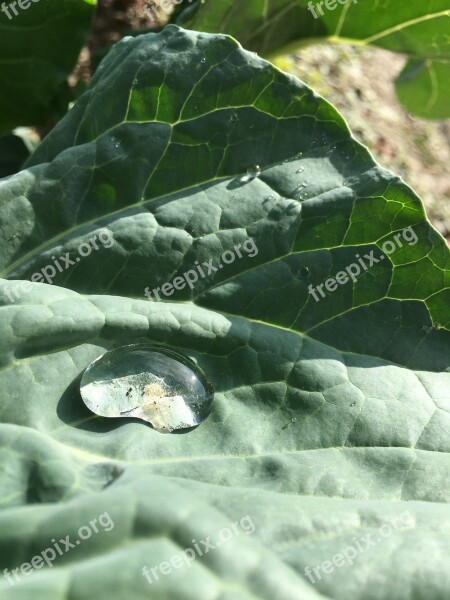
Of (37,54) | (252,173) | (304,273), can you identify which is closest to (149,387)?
(304,273)

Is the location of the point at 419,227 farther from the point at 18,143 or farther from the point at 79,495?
the point at 18,143

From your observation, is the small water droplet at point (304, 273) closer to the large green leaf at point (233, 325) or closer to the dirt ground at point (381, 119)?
the large green leaf at point (233, 325)

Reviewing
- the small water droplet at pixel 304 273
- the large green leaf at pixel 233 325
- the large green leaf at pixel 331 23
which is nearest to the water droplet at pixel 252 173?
the large green leaf at pixel 233 325

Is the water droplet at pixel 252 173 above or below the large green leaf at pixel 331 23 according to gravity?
below

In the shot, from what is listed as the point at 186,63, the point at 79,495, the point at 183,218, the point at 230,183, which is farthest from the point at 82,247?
the point at 79,495

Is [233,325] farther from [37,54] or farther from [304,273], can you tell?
[37,54]

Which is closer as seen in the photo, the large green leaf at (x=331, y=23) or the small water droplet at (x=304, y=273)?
the small water droplet at (x=304, y=273)
